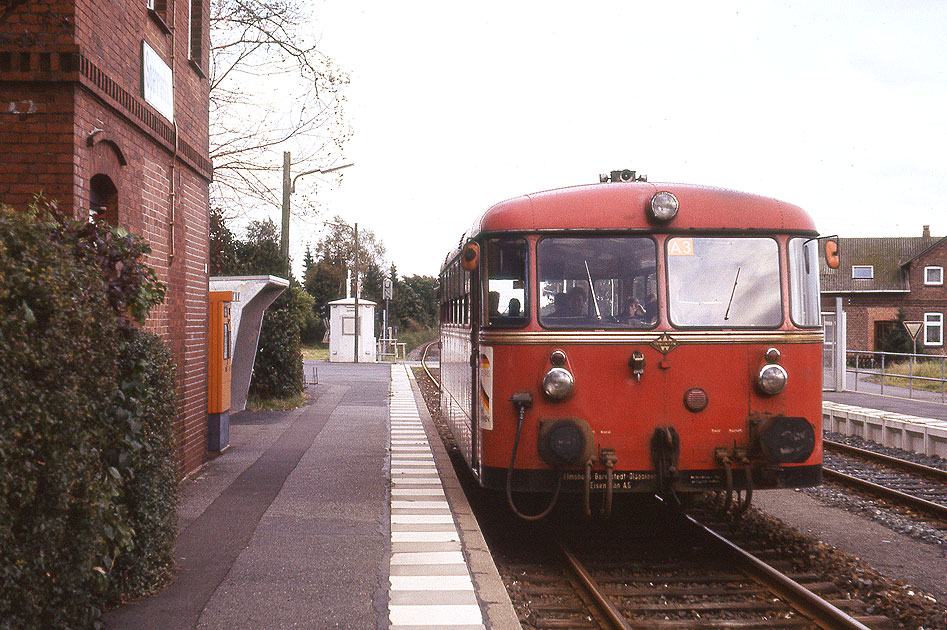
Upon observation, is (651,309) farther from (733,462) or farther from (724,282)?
(733,462)

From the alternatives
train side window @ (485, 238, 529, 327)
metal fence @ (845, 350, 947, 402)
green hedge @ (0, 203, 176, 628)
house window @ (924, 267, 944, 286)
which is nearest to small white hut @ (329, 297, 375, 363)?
metal fence @ (845, 350, 947, 402)

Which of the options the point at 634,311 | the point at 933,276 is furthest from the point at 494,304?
the point at 933,276

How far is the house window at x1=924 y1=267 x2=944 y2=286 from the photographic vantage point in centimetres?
4762

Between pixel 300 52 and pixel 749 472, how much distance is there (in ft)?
40.8

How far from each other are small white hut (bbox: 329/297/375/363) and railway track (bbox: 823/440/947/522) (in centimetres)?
2740

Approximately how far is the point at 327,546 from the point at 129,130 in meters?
4.21

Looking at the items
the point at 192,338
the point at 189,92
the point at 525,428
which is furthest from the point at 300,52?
the point at 525,428

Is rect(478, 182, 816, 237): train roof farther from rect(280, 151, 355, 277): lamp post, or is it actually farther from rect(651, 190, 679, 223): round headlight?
rect(280, 151, 355, 277): lamp post

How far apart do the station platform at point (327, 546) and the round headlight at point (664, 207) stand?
3002 mm

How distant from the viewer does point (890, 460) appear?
12.7m

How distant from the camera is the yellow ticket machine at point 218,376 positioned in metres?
12.1

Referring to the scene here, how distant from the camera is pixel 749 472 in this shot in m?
6.95

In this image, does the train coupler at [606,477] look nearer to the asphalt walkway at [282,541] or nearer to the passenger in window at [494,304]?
the passenger in window at [494,304]

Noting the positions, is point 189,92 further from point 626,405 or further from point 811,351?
point 811,351
